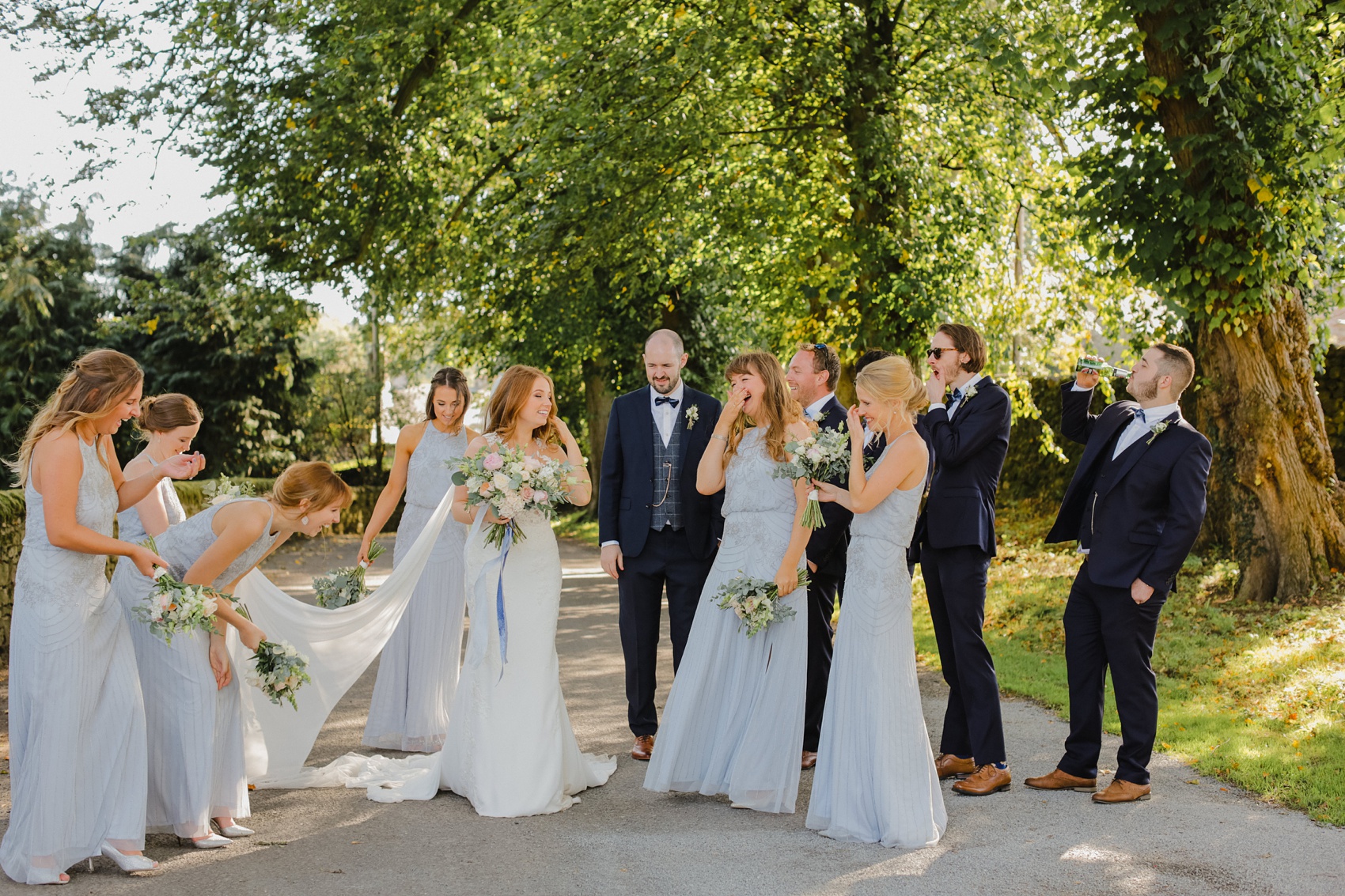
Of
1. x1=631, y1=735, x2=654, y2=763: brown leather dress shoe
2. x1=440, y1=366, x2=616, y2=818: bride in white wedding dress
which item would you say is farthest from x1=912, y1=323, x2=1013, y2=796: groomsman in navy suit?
x1=440, y1=366, x2=616, y2=818: bride in white wedding dress

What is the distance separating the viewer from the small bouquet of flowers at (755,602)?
19.6ft

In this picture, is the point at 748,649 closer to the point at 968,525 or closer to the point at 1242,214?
the point at 968,525

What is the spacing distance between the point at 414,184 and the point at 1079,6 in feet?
33.8

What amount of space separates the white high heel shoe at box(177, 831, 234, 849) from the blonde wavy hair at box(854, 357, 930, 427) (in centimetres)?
368

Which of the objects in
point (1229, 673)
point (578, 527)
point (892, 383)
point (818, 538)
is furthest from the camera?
point (578, 527)

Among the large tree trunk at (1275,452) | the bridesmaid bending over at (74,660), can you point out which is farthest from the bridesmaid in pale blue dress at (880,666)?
the large tree trunk at (1275,452)

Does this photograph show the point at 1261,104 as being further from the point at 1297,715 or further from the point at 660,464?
the point at 660,464

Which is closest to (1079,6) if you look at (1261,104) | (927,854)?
(1261,104)

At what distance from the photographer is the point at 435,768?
20.5 feet

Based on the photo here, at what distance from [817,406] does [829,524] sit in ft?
2.33

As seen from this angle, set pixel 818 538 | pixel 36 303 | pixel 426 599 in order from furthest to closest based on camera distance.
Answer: pixel 36 303 < pixel 426 599 < pixel 818 538

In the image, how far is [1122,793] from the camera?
5.97 m

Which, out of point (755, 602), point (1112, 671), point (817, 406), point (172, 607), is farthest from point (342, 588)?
point (1112, 671)

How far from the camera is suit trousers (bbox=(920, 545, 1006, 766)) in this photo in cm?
622
